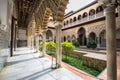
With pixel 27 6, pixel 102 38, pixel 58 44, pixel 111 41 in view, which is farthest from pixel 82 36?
pixel 111 41

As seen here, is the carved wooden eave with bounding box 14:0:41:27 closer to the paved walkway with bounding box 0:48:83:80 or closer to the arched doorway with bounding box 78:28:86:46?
the paved walkway with bounding box 0:48:83:80

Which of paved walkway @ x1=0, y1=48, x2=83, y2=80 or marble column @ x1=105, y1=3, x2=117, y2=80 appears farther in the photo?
paved walkway @ x1=0, y1=48, x2=83, y2=80

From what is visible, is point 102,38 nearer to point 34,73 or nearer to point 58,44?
point 58,44

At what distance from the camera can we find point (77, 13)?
27.6 metres

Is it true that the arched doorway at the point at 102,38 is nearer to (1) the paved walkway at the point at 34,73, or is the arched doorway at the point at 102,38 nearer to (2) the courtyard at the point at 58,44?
(2) the courtyard at the point at 58,44

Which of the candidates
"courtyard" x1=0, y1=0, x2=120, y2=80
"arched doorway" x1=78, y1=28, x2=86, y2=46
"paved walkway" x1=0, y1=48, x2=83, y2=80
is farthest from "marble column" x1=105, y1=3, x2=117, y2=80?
"arched doorway" x1=78, y1=28, x2=86, y2=46

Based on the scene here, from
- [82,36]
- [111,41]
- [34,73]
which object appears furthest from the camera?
[82,36]

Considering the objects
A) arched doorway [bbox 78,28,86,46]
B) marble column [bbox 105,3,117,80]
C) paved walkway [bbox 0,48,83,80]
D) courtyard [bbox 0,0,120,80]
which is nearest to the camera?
marble column [bbox 105,3,117,80]

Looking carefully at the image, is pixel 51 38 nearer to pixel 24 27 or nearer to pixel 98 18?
pixel 24 27

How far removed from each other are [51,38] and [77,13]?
29.3ft

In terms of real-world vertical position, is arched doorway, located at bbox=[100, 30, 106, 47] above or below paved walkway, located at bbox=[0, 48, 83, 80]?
above

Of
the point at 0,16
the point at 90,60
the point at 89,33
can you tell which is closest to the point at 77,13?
the point at 89,33

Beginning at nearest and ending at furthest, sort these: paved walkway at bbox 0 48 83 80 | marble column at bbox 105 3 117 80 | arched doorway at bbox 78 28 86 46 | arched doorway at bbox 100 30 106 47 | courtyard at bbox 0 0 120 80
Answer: marble column at bbox 105 3 117 80 → courtyard at bbox 0 0 120 80 → paved walkway at bbox 0 48 83 80 → arched doorway at bbox 100 30 106 47 → arched doorway at bbox 78 28 86 46

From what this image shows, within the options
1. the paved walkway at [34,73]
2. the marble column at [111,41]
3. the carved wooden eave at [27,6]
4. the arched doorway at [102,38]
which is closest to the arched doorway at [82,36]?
the arched doorway at [102,38]
